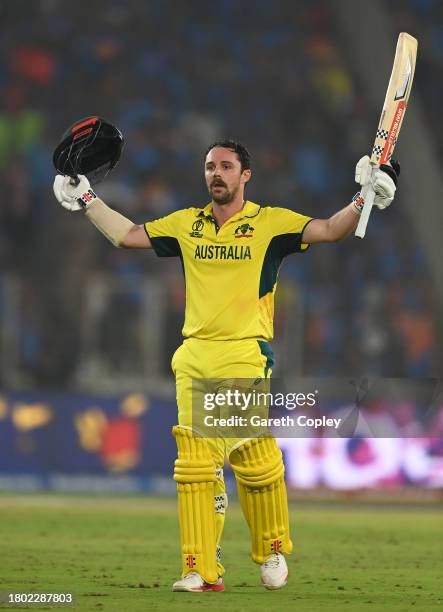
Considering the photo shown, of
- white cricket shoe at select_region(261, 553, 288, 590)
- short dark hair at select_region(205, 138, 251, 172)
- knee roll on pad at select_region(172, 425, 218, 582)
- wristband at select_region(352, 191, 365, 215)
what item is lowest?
white cricket shoe at select_region(261, 553, 288, 590)

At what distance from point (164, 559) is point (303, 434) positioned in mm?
1099

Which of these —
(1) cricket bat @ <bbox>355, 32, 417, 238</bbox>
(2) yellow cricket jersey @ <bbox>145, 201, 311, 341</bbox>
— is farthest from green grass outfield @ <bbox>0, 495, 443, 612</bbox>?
(1) cricket bat @ <bbox>355, 32, 417, 238</bbox>

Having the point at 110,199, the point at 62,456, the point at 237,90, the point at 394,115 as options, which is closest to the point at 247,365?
the point at 394,115

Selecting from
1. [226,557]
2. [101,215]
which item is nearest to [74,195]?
[101,215]

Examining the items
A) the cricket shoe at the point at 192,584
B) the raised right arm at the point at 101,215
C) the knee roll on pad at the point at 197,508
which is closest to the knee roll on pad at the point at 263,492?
the knee roll on pad at the point at 197,508

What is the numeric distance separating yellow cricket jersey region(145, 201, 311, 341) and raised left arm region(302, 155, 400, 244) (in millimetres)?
124

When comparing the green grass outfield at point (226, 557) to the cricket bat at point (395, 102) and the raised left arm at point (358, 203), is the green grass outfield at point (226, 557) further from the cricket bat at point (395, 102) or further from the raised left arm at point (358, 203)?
the cricket bat at point (395, 102)

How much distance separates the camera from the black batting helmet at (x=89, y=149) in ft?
22.2

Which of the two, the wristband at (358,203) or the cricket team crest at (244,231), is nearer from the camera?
the wristband at (358,203)

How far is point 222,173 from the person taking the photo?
255 inches

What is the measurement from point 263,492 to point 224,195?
1378mm

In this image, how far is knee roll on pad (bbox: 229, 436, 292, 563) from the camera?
642 centimetres

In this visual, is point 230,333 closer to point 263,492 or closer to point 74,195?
point 263,492

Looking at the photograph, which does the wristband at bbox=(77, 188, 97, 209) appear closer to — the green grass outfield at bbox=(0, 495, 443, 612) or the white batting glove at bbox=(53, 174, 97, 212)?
the white batting glove at bbox=(53, 174, 97, 212)
